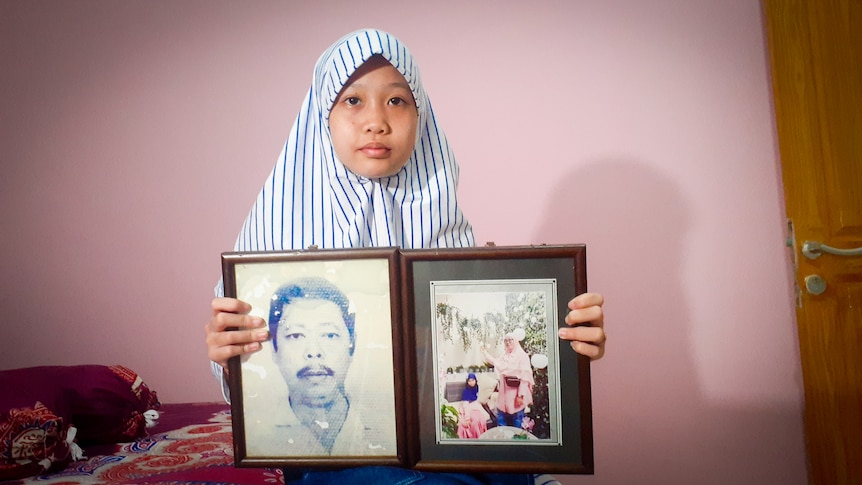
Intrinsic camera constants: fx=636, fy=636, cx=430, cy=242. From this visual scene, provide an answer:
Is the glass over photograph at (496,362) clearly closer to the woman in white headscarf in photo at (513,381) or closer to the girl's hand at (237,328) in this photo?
the woman in white headscarf in photo at (513,381)

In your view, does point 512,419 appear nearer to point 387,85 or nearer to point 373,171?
point 373,171

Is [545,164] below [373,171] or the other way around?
the other way around

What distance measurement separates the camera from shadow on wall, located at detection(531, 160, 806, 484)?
1.87m

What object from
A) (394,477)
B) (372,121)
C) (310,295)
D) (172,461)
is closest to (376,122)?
Answer: (372,121)

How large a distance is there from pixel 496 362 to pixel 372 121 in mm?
447

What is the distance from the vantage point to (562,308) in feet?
2.76

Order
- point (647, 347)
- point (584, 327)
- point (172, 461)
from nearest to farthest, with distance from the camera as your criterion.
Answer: point (584, 327) → point (172, 461) → point (647, 347)

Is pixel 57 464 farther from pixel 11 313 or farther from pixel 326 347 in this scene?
pixel 11 313

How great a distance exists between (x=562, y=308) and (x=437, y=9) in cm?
136

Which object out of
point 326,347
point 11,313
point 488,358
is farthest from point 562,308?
point 11,313

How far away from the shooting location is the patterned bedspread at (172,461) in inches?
50.3

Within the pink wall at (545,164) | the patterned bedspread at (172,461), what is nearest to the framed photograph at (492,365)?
the patterned bedspread at (172,461)

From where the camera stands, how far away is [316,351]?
0.86 m

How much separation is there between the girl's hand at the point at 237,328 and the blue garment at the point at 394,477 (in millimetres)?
252
